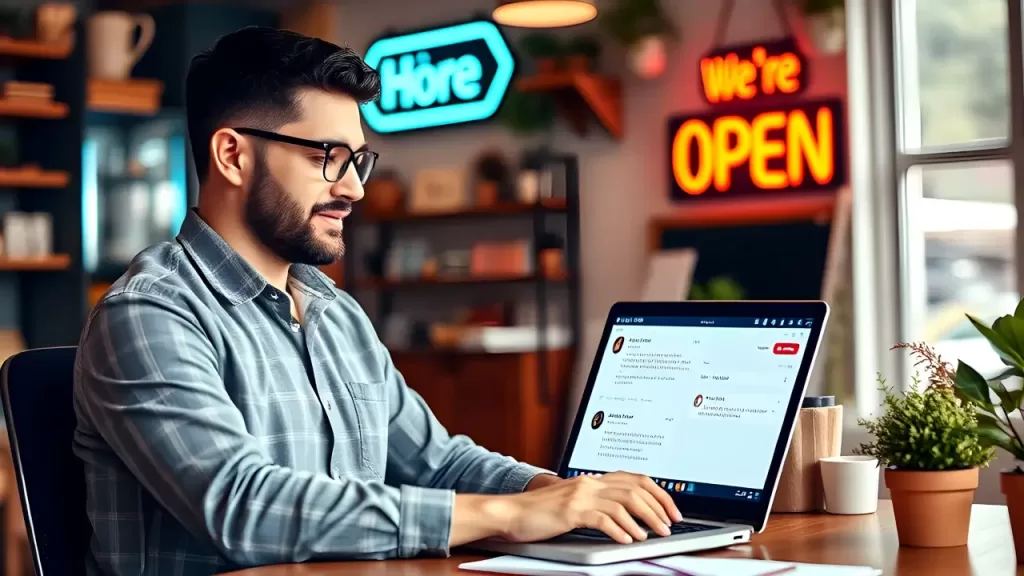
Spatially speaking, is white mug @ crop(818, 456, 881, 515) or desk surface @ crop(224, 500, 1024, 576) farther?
white mug @ crop(818, 456, 881, 515)

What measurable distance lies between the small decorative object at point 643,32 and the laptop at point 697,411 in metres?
3.54

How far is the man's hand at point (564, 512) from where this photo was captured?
1385 millimetres

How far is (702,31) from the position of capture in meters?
5.14

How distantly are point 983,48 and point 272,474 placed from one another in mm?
3700

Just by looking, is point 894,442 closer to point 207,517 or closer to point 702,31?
point 207,517

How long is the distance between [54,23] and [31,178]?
0.70 meters

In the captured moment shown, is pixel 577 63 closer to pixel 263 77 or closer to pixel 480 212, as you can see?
pixel 480 212

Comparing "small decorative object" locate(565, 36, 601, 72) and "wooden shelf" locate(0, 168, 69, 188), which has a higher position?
"small decorative object" locate(565, 36, 601, 72)

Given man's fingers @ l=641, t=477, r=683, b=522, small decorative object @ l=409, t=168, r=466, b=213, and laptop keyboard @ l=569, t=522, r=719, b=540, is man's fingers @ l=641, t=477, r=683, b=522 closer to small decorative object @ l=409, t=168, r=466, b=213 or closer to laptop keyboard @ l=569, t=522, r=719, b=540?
laptop keyboard @ l=569, t=522, r=719, b=540

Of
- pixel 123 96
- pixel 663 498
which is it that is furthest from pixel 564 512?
pixel 123 96

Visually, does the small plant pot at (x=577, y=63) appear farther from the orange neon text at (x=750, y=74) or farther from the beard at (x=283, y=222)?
the beard at (x=283, y=222)

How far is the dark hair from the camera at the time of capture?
5.71 feet

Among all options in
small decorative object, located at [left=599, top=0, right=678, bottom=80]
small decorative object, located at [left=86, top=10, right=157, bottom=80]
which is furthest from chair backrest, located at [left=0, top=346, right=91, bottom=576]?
small decorative object, located at [left=86, top=10, right=157, bottom=80]

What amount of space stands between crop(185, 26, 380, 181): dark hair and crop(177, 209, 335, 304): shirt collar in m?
0.11
